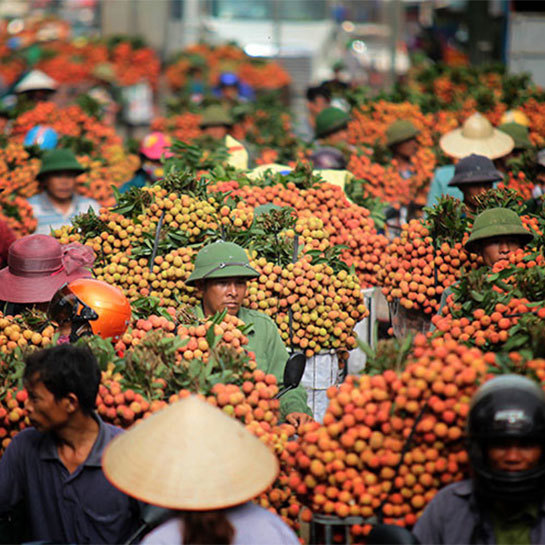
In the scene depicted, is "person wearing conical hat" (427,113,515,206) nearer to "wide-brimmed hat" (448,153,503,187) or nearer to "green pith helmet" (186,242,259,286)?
"wide-brimmed hat" (448,153,503,187)

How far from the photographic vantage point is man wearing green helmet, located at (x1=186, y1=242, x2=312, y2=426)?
544 cm

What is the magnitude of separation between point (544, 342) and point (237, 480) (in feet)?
4.64

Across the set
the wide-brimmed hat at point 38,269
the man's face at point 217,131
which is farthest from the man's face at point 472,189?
the man's face at point 217,131

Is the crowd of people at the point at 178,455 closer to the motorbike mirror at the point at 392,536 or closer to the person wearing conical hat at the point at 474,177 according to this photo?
the motorbike mirror at the point at 392,536

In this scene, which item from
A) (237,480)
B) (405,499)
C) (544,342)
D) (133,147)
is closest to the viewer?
(237,480)

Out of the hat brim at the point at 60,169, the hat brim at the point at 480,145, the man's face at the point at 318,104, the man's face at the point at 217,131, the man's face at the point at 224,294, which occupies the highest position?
the man's face at the point at 224,294

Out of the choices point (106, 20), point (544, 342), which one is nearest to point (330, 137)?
point (544, 342)

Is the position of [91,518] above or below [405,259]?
above

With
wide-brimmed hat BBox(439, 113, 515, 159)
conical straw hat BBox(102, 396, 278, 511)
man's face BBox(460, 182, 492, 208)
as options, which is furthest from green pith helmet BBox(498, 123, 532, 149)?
conical straw hat BBox(102, 396, 278, 511)

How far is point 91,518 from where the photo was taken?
3.78 metres

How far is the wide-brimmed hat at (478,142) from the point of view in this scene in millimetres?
9258

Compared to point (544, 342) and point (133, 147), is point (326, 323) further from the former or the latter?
point (133, 147)

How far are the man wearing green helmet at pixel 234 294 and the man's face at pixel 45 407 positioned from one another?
1.74 meters

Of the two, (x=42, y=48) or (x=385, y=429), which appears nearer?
(x=385, y=429)
